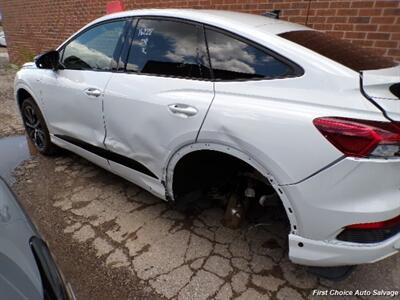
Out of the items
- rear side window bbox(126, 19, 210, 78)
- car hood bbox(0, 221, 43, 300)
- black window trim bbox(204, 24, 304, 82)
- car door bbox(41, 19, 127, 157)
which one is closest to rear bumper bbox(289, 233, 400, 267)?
black window trim bbox(204, 24, 304, 82)

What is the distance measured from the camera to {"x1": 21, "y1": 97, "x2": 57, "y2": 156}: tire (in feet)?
12.5

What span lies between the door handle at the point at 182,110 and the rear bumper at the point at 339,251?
0.92m

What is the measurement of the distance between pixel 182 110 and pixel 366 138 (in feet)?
3.48

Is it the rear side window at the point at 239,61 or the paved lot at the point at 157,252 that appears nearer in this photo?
the rear side window at the point at 239,61

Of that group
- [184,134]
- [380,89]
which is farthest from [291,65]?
[184,134]

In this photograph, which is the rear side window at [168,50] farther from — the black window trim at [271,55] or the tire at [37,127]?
the tire at [37,127]

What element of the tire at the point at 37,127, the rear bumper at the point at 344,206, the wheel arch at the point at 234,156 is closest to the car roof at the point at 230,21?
the wheel arch at the point at 234,156

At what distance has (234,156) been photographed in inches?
77.3

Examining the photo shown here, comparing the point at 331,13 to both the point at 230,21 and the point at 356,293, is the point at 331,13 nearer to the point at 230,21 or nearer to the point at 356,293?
the point at 230,21

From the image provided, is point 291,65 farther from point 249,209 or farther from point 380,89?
point 249,209

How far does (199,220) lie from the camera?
9.46 ft

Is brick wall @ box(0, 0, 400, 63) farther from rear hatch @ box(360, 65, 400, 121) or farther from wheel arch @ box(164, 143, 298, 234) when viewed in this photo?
wheel arch @ box(164, 143, 298, 234)

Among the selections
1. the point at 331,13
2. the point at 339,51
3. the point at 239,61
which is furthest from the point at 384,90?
the point at 331,13

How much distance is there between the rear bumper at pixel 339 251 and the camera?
1.72 m
